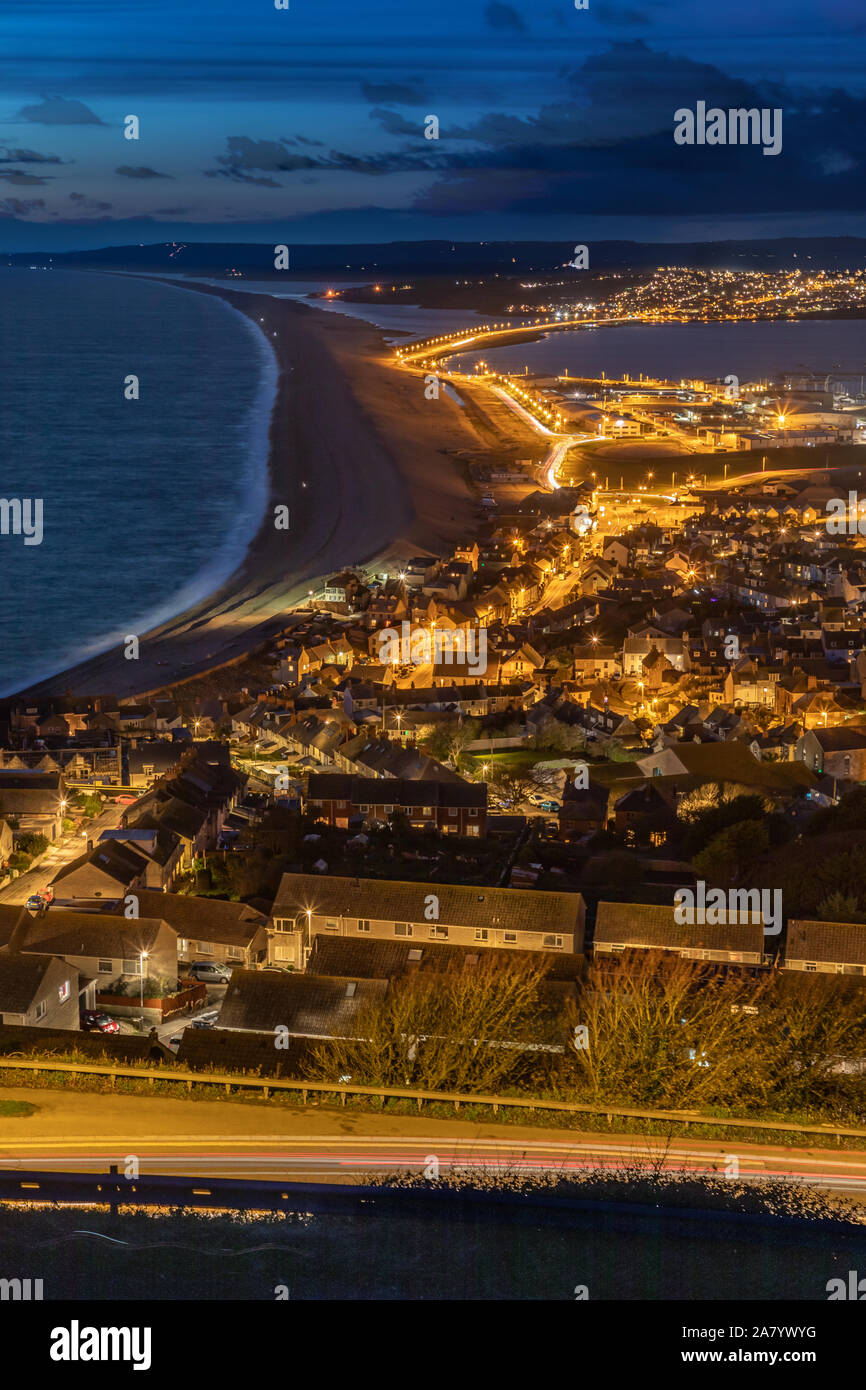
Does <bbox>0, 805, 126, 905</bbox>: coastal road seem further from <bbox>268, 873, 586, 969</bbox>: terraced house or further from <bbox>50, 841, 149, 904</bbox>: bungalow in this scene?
<bbox>268, 873, 586, 969</bbox>: terraced house

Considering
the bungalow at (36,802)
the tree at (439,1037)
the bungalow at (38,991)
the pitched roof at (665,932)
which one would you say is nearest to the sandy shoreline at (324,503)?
the bungalow at (36,802)

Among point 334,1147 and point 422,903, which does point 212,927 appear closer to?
point 422,903

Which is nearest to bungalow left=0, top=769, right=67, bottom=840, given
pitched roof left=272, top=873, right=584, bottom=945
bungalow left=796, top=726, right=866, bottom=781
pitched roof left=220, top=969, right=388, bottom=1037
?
pitched roof left=272, top=873, right=584, bottom=945

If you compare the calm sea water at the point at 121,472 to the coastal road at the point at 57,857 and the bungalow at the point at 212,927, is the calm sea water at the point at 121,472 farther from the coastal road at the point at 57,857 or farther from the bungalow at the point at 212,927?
the bungalow at the point at 212,927

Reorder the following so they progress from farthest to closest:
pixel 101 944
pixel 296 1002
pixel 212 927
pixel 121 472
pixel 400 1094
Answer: pixel 121 472, pixel 212 927, pixel 101 944, pixel 296 1002, pixel 400 1094

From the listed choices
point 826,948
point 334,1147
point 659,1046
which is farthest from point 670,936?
point 334,1147

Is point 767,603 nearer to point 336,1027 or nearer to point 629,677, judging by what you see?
point 629,677
